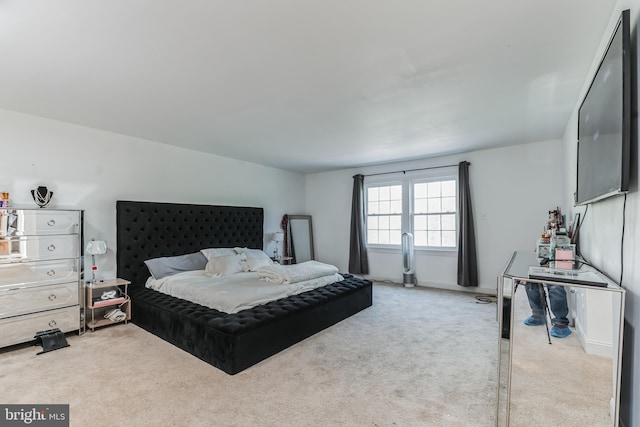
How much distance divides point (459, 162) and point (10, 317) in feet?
20.3

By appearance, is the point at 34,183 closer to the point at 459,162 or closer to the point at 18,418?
the point at 18,418

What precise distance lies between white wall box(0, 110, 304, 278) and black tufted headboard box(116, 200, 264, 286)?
0.15 m

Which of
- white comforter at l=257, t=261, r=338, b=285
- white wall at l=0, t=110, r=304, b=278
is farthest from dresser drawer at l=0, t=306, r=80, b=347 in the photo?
white comforter at l=257, t=261, r=338, b=285

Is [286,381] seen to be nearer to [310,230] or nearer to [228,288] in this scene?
[228,288]

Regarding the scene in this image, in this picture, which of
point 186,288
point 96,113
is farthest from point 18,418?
point 96,113

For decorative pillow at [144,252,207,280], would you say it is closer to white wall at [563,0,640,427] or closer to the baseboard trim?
the baseboard trim

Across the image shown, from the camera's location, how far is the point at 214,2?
5.23 ft

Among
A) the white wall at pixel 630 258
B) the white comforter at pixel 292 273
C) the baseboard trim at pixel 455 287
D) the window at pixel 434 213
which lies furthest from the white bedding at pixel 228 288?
the white wall at pixel 630 258

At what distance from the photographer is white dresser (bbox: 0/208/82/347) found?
115 inches

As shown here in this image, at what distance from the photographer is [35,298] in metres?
3.06

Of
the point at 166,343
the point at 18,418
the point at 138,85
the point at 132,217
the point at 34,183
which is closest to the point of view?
the point at 18,418

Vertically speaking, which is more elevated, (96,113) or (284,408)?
(96,113)

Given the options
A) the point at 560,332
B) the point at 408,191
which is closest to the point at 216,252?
the point at 408,191

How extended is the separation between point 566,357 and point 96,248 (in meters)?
4.44
